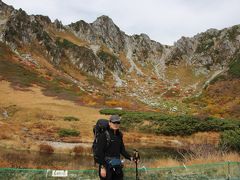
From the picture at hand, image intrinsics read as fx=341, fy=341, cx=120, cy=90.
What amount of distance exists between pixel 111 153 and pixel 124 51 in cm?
17076

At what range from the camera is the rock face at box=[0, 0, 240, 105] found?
113125 mm

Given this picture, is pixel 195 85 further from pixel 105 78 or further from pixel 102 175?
pixel 102 175

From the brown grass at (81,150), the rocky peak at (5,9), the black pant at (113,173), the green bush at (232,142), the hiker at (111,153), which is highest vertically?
the rocky peak at (5,9)

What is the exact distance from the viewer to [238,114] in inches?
2805

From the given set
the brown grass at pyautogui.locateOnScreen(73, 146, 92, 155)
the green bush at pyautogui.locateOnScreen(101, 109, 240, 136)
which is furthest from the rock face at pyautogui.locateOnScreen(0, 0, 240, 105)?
the brown grass at pyautogui.locateOnScreen(73, 146, 92, 155)

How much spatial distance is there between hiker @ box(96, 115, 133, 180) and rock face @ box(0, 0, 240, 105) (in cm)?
9310

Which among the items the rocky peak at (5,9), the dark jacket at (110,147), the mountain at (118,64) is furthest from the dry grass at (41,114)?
the rocky peak at (5,9)

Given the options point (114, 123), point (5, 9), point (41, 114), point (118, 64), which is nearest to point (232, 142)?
point (114, 123)

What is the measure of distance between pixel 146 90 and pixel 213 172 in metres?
113

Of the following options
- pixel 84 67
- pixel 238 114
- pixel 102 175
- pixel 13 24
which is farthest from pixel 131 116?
pixel 84 67

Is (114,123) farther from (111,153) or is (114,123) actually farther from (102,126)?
(111,153)

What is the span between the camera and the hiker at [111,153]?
9195mm

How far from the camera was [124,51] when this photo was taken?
178875mm

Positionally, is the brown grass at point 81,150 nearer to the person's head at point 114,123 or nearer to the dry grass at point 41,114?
the dry grass at point 41,114
